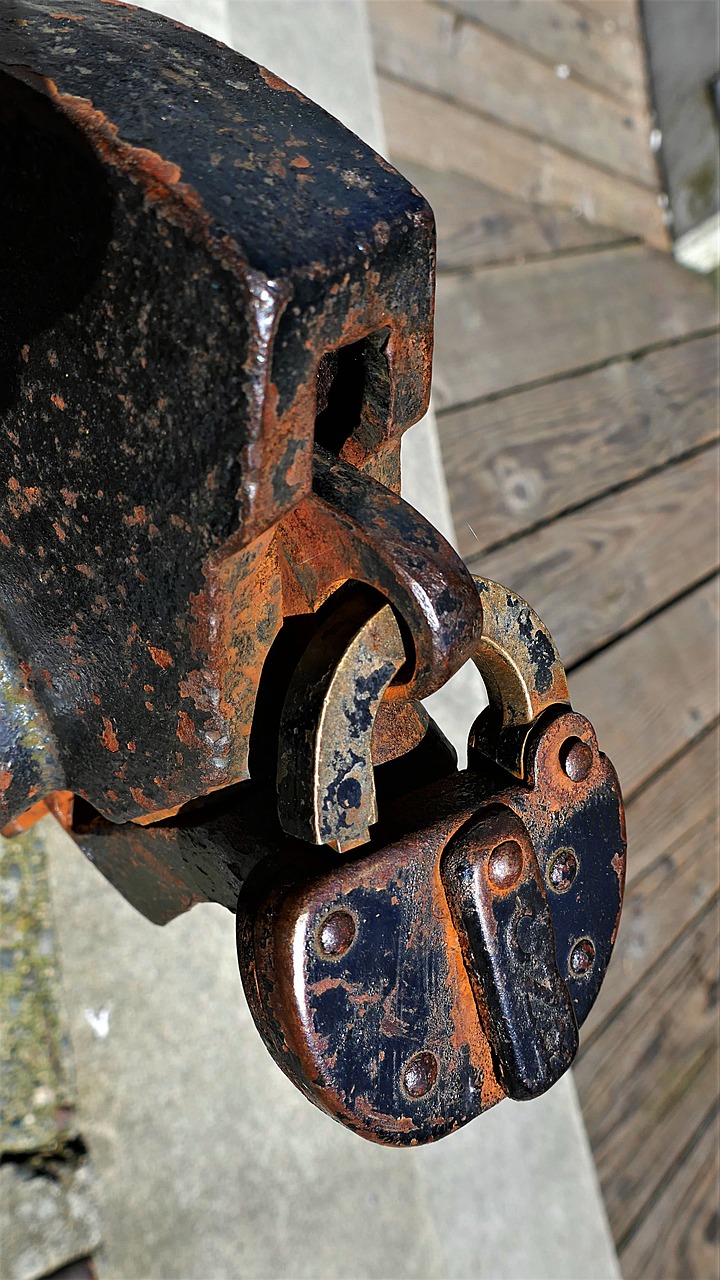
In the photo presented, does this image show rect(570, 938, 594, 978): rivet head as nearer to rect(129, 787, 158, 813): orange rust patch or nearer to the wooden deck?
rect(129, 787, 158, 813): orange rust patch

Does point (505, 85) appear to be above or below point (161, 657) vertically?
above

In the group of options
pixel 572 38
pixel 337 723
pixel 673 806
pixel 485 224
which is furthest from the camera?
pixel 572 38

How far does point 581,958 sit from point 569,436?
1305 mm

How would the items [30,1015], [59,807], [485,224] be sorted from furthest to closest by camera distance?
[485,224]
[30,1015]
[59,807]

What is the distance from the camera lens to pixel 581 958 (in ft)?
1.48

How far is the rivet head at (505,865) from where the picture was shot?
1.33ft

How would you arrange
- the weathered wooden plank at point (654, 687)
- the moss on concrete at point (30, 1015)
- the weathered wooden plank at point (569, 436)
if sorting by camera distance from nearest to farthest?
the moss on concrete at point (30, 1015) → the weathered wooden plank at point (569, 436) → the weathered wooden plank at point (654, 687)

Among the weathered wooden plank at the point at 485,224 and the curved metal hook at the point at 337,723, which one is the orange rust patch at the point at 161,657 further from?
the weathered wooden plank at the point at 485,224

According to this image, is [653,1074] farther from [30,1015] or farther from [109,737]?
[109,737]

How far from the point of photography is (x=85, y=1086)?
34.2 inches

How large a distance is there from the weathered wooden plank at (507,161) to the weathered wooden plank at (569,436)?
27 cm

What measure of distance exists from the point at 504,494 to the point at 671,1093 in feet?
3.26

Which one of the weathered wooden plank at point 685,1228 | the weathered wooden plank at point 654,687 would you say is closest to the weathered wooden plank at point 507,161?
the weathered wooden plank at point 654,687

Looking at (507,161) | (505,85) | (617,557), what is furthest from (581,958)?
(505,85)
